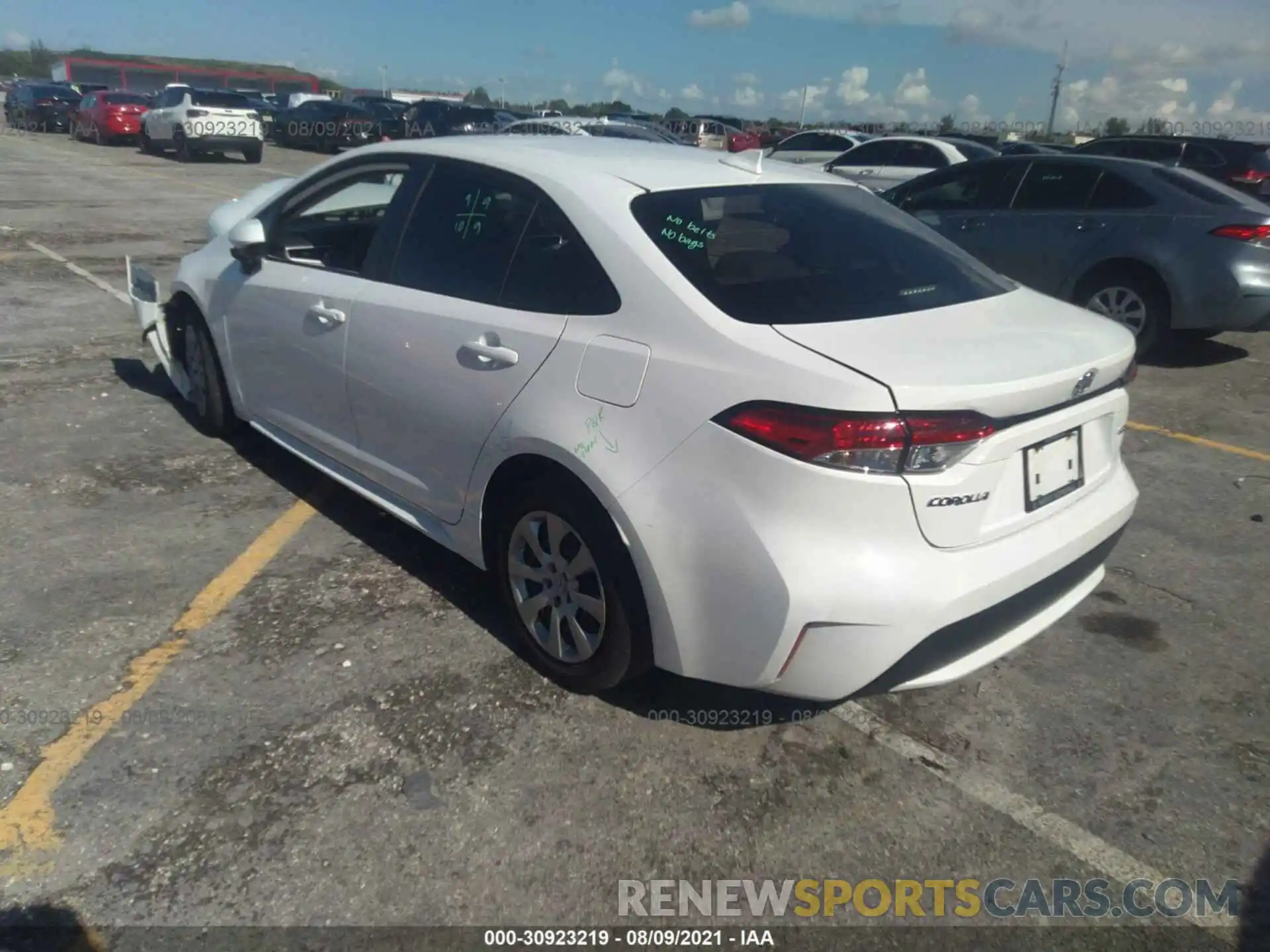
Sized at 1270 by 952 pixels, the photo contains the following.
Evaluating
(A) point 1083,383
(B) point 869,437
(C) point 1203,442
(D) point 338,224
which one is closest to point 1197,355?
(C) point 1203,442

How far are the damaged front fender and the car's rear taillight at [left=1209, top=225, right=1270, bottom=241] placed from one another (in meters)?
7.02

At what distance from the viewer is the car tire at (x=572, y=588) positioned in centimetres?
286

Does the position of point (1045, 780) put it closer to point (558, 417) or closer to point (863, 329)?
point (863, 329)

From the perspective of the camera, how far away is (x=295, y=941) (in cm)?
229

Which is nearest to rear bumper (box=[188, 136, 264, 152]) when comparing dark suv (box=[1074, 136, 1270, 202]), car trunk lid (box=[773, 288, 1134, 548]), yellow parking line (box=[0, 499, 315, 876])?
dark suv (box=[1074, 136, 1270, 202])

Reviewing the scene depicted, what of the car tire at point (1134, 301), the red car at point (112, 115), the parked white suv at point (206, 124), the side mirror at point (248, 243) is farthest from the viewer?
the red car at point (112, 115)

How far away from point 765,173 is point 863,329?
1.08 meters

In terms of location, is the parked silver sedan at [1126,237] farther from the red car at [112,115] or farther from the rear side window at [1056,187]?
the red car at [112,115]

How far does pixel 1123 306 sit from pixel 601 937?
271 inches

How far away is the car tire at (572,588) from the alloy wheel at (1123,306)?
595cm

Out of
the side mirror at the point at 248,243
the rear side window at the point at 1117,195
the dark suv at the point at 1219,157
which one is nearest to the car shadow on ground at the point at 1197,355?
the rear side window at the point at 1117,195

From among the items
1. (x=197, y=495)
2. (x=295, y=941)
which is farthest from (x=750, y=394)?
(x=197, y=495)

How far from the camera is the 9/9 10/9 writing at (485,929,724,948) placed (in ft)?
7.69

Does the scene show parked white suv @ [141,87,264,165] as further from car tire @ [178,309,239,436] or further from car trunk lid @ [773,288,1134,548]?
car trunk lid @ [773,288,1134,548]
